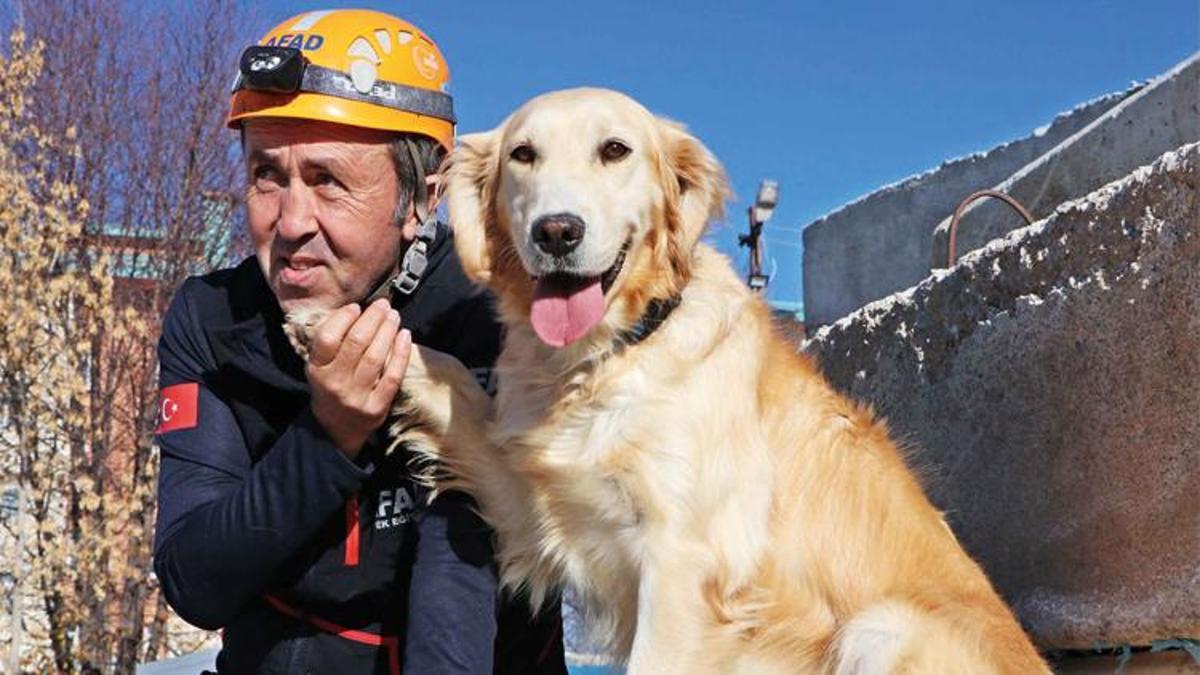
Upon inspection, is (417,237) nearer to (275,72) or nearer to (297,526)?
(275,72)

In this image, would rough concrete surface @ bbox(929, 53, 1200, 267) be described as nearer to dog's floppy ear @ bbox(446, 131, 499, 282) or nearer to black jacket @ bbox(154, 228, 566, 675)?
dog's floppy ear @ bbox(446, 131, 499, 282)

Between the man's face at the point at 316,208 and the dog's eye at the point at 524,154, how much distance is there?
0.30 meters

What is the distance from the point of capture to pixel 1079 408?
3.13m

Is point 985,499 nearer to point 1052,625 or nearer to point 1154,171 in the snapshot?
point 1052,625

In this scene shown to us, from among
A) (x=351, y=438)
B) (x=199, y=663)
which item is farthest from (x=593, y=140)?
(x=199, y=663)

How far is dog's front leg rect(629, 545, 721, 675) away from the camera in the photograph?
106 inches

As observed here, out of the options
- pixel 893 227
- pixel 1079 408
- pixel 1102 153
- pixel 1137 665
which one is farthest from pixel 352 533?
pixel 893 227

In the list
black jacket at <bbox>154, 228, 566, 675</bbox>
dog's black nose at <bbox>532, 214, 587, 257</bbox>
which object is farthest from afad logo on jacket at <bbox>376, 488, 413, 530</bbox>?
dog's black nose at <bbox>532, 214, 587, 257</bbox>

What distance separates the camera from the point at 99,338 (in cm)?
1152

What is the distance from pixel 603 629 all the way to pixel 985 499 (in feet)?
3.87

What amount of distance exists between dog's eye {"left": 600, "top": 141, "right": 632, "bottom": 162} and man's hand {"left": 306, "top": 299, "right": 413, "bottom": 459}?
0.58m

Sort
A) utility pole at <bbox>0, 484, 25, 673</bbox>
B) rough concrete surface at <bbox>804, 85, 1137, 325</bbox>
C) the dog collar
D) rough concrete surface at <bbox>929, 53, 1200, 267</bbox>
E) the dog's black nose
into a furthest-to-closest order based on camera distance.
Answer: utility pole at <bbox>0, 484, 25, 673</bbox>
rough concrete surface at <bbox>804, 85, 1137, 325</bbox>
rough concrete surface at <bbox>929, 53, 1200, 267</bbox>
the dog collar
the dog's black nose

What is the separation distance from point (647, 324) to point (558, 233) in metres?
0.35

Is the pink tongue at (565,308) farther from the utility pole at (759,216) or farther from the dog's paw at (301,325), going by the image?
the utility pole at (759,216)
